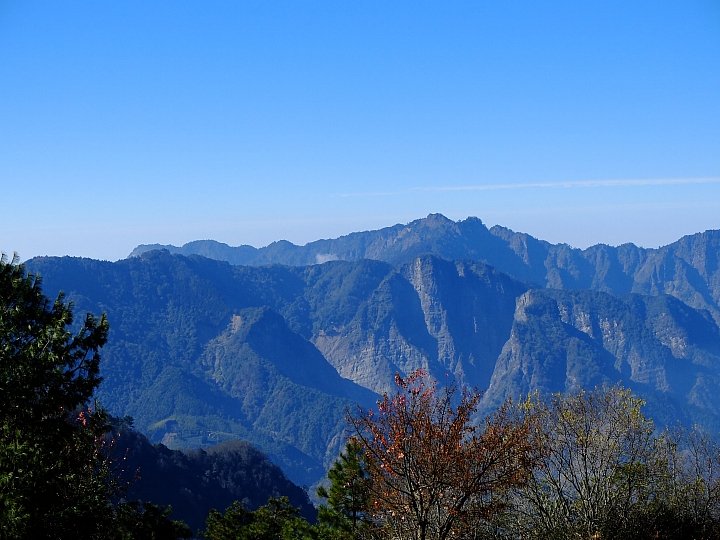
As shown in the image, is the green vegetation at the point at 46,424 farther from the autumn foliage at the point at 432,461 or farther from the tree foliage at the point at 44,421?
the autumn foliage at the point at 432,461

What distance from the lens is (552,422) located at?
28234 millimetres

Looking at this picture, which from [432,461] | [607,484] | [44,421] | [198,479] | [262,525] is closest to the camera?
[432,461]

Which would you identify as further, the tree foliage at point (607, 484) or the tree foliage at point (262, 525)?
the tree foliage at point (262, 525)

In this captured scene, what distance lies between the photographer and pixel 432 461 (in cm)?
1786

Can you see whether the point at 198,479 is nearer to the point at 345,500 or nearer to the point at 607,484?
the point at 345,500

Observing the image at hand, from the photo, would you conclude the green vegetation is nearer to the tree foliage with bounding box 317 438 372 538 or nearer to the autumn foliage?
the autumn foliage

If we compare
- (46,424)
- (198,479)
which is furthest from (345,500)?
(198,479)

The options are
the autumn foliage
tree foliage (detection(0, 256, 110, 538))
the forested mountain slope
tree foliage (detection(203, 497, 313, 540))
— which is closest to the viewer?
tree foliage (detection(0, 256, 110, 538))

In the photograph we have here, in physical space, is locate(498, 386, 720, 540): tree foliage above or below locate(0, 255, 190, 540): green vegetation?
below

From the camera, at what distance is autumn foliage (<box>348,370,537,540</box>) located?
17938mm

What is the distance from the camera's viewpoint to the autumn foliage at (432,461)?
17.9m

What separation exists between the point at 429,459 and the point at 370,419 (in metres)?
2.32

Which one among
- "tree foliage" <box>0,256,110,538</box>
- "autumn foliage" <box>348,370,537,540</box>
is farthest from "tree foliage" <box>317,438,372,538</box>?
"tree foliage" <box>0,256,110,538</box>

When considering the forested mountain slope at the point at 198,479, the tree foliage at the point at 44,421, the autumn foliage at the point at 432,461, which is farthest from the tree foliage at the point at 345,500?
the forested mountain slope at the point at 198,479
